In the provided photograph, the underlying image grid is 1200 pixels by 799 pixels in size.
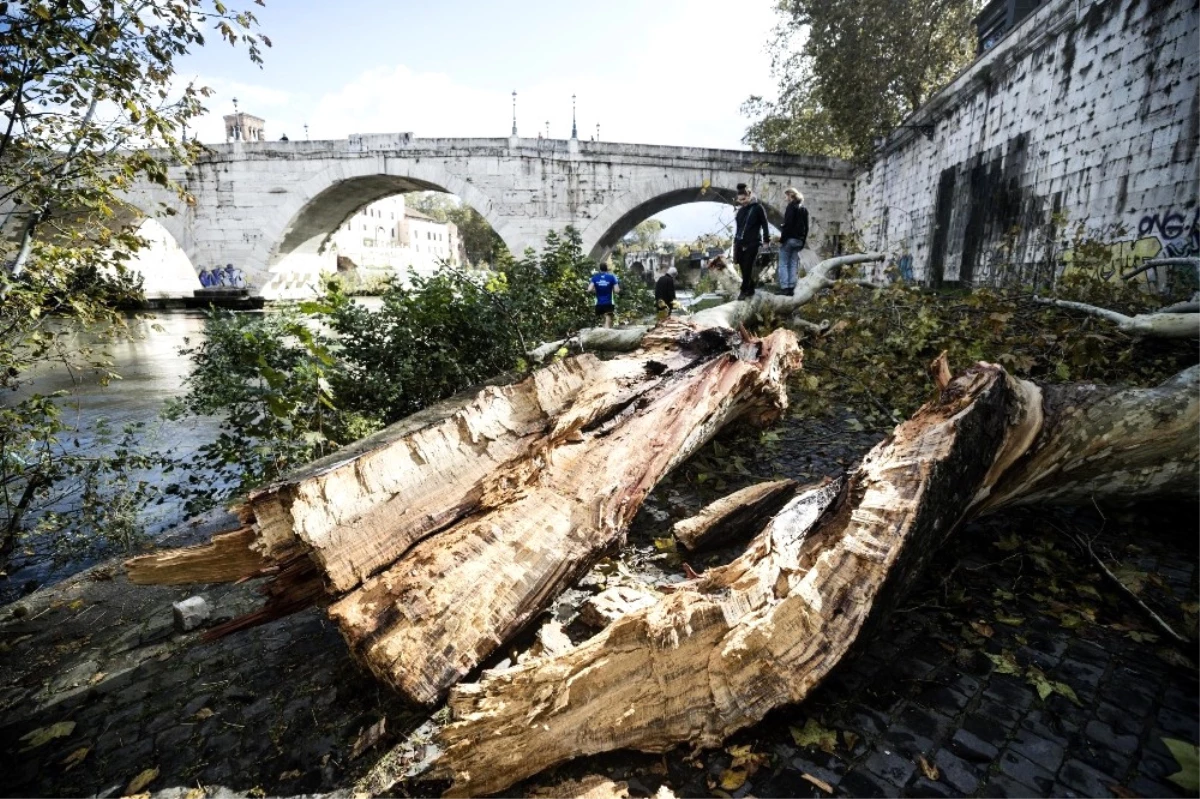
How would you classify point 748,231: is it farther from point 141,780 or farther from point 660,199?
point 660,199

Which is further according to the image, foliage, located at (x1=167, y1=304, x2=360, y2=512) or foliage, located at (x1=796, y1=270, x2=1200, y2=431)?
foliage, located at (x1=796, y1=270, x2=1200, y2=431)

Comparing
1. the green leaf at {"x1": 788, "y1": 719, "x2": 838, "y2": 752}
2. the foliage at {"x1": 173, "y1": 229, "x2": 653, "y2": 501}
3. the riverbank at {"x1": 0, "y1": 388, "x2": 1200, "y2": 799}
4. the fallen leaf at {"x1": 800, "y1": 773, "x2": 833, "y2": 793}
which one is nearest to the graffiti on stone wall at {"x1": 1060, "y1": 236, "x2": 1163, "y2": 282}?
the riverbank at {"x1": 0, "y1": 388, "x2": 1200, "y2": 799}

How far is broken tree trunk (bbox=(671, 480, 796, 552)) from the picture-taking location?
2939 mm

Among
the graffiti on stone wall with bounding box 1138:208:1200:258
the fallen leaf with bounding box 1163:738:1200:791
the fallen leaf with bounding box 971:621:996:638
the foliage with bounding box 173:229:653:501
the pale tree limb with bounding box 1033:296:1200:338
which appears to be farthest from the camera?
the graffiti on stone wall with bounding box 1138:208:1200:258

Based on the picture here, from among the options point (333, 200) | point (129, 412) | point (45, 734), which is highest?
point (333, 200)

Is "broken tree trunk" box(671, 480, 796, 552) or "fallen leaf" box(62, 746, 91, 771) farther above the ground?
"broken tree trunk" box(671, 480, 796, 552)

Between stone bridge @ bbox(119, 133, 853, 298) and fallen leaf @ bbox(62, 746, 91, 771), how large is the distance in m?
22.7

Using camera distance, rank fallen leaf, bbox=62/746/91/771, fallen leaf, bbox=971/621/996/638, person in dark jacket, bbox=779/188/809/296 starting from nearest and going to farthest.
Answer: fallen leaf, bbox=62/746/91/771 < fallen leaf, bbox=971/621/996/638 < person in dark jacket, bbox=779/188/809/296

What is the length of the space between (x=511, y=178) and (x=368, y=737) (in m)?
23.2

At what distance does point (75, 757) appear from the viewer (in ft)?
6.35

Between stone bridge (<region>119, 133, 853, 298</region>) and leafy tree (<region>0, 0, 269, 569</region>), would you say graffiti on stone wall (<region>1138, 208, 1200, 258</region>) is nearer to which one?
leafy tree (<region>0, 0, 269, 569</region>)

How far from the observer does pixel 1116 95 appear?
7852 millimetres

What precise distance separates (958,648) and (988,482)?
841mm

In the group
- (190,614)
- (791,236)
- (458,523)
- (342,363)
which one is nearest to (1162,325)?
(791,236)
